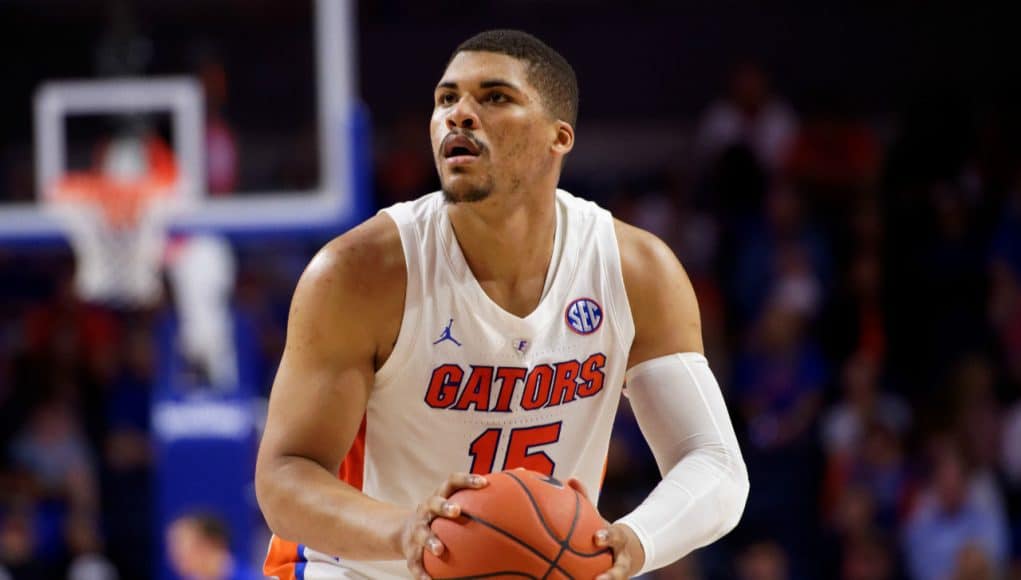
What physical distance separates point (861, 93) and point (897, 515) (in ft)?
15.1

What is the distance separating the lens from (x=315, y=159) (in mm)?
10680

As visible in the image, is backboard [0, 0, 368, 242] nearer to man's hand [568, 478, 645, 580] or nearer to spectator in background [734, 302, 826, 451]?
spectator in background [734, 302, 826, 451]

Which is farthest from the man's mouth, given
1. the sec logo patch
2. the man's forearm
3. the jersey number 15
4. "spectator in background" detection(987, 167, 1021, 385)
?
"spectator in background" detection(987, 167, 1021, 385)

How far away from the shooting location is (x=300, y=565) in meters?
3.78

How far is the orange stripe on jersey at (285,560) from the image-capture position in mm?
3791

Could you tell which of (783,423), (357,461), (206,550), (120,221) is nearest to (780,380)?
(783,423)

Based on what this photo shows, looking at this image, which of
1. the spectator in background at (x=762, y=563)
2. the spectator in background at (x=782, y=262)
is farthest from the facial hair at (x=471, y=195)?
the spectator in background at (x=782, y=262)

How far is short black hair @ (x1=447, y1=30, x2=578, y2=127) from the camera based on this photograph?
3.62 m

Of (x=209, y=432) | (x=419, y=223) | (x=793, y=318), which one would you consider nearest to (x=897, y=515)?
(x=793, y=318)

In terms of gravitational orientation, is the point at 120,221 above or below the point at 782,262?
above

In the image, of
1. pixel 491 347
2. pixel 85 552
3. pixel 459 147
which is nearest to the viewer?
pixel 459 147

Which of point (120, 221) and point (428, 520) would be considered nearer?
point (428, 520)

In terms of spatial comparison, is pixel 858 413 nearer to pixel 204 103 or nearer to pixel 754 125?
pixel 754 125

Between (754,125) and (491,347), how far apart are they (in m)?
8.48
